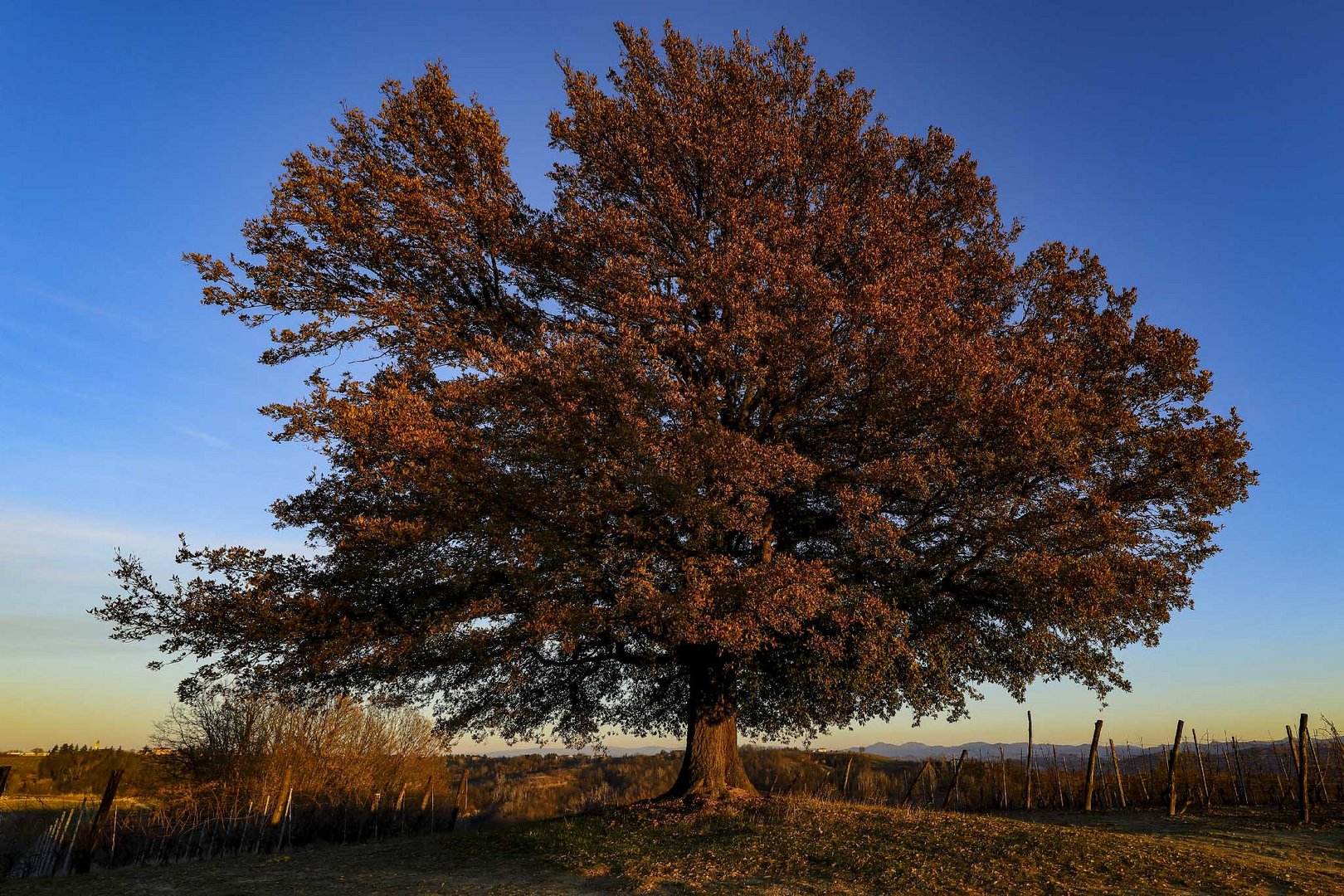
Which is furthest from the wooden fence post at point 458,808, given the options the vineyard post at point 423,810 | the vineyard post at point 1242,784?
the vineyard post at point 1242,784

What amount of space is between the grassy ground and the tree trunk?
1.25 metres

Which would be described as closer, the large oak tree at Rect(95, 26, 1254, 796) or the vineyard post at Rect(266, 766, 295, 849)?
the large oak tree at Rect(95, 26, 1254, 796)

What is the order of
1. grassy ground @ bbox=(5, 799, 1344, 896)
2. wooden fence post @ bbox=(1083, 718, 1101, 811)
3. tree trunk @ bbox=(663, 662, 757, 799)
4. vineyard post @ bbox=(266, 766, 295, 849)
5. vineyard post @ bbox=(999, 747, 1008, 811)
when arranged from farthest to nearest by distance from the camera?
vineyard post @ bbox=(999, 747, 1008, 811)
wooden fence post @ bbox=(1083, 718, 1101, 811)
vineyard post @ bbox=(266, 766, 295, 849)
tree trunk @ bbox=(663, 662, 757, 799)
grassy ground @ bbox=(5, 799, 1344, 896)

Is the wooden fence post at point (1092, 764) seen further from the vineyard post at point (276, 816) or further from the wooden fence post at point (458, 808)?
the vineyard post at point (276, 816)

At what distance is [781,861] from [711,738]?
5.33 m

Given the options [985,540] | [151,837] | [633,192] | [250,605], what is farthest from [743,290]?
[151,837]

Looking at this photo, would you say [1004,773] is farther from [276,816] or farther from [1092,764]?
[276,816]

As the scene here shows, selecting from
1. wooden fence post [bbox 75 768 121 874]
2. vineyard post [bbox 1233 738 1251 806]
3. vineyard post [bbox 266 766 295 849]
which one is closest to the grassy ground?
wooden fence post [bbox 75 768 121 874]

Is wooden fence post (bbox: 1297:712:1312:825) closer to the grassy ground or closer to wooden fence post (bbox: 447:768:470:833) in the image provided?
the grassy ground

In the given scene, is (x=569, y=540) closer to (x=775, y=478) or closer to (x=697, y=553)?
(x=697, y=553)

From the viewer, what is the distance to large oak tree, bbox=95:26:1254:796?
44.8ft

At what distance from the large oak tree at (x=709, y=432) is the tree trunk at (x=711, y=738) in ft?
0.28

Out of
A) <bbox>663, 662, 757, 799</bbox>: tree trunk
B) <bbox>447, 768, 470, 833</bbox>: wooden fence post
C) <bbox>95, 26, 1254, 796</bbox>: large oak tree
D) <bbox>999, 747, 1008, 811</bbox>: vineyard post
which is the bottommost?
<bbox>447, 768, 470, 833</bbox>: wooden fence post

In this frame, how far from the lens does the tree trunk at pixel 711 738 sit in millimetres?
18047
